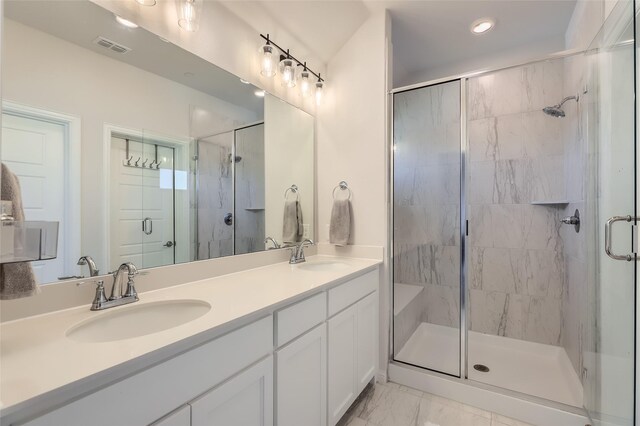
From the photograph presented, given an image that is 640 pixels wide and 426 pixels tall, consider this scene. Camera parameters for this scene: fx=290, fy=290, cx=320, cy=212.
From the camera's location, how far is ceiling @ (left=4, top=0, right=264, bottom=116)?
1008 millimetres

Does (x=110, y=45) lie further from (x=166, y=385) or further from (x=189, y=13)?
(x=166, y=385)

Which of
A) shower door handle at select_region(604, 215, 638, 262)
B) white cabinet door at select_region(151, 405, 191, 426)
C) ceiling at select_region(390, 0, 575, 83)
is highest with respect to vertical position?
ceiling at select_region(390, 0, 575, 83)

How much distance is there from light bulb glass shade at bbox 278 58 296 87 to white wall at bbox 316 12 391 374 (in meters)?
0.37

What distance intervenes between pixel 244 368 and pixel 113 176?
3.01 ft

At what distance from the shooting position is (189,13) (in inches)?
53.7

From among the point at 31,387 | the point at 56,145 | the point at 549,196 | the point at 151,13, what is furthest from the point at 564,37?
the point at 31,387

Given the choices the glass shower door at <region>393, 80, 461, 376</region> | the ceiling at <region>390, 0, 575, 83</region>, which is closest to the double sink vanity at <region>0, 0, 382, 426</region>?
the glass shower door at <region>393, 80, 461, 376</region>

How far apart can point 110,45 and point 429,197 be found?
2290mm

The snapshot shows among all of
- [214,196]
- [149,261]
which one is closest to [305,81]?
[214,196]

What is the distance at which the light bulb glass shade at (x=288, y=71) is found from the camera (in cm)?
198

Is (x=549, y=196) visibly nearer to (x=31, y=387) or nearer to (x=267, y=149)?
(x=267, y=149)

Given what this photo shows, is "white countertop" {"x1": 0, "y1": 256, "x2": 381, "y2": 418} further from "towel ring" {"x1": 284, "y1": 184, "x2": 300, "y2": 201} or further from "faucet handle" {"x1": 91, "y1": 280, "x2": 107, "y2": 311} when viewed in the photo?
"towel ring" {"x1": 284, "y1": 184, "x2": 300, "y2": 201}

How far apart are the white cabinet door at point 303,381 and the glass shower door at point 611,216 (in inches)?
49.9

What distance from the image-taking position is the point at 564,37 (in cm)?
228
